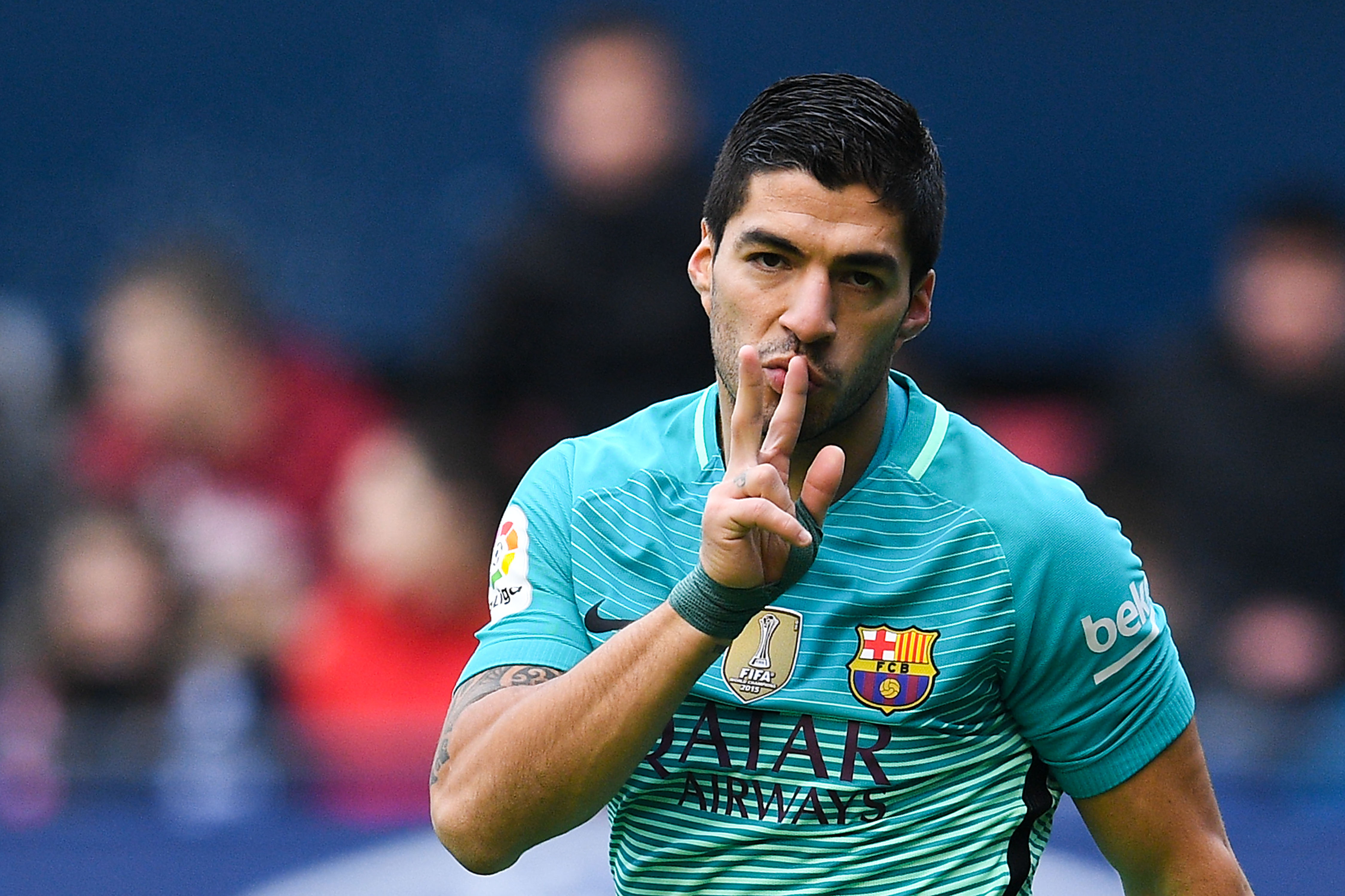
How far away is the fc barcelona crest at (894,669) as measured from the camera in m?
2.38

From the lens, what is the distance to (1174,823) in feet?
8.05

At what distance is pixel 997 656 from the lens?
7.80 feet

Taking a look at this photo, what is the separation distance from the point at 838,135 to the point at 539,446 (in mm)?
3252

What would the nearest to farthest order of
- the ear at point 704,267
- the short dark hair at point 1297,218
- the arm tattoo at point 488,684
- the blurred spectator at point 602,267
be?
1. the arm tattoo at point 488,684
2. the ear at point 704,267
3. the blurred spectator at point 602,267
4. the short dark hair at point 1297,218

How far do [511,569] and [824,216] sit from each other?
710 mm

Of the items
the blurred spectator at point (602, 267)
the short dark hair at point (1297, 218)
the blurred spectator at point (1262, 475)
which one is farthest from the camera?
the short dark hair at point (1297, 218)

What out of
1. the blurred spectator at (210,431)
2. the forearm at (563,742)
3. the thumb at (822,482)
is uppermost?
the blurred spectator at (210,431)

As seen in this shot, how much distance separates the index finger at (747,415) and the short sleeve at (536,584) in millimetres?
426

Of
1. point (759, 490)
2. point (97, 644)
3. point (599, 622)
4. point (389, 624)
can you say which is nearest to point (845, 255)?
point (759, 490)

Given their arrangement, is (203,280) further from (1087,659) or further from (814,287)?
(1087,659)

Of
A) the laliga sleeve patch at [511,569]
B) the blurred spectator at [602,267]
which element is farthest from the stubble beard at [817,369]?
the blurred spectator at [602,267]

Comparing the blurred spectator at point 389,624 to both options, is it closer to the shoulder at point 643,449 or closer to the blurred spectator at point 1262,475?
the blurred spectator at point 1262,475

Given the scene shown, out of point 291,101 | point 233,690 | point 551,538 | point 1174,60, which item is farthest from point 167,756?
point 1174,60

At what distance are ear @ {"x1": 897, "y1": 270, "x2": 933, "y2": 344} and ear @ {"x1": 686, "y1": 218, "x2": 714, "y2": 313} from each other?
0.91 feet
